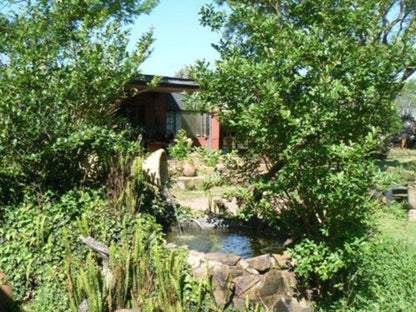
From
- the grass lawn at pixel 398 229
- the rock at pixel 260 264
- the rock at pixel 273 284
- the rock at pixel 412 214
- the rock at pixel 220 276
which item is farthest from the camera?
the rock at pixel 412 214

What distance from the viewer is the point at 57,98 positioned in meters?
6.28

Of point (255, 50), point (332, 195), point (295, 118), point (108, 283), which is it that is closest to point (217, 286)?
point (108, 283)

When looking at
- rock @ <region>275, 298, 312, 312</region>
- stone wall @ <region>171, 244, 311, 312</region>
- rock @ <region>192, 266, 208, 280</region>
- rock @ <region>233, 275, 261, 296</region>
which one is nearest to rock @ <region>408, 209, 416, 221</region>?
stone wall @ <region>171, 244, 311, 312</region>

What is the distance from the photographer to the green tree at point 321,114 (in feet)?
15.4

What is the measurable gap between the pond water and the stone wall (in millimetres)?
1286

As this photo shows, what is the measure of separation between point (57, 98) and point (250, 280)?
359 cm

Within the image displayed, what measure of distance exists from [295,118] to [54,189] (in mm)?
3587

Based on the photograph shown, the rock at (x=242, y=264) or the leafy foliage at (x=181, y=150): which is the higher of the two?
the leafy foliage at (x=181, y=150)

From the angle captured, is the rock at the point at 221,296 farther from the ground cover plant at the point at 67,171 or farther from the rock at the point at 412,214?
the rock at the point at 412,214

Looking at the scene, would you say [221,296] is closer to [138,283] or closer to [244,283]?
[244,283]

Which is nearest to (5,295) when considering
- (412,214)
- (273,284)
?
(273,284)

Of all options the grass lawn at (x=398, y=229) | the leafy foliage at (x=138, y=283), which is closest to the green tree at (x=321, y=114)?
the leafy foliage at (x=138, y=283)

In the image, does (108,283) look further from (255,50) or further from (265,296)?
(255,50)

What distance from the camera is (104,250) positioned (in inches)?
211
